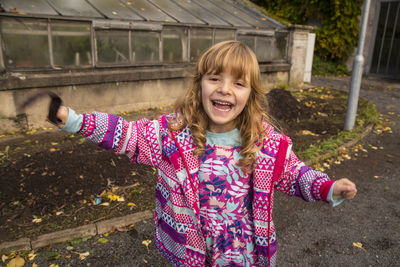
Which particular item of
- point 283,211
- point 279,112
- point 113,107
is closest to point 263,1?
point 279,112

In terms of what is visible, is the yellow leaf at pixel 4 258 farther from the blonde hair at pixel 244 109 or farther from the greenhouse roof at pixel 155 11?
the greenhouse roof at pixel 155 11

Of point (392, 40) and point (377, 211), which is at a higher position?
point (392, 40)

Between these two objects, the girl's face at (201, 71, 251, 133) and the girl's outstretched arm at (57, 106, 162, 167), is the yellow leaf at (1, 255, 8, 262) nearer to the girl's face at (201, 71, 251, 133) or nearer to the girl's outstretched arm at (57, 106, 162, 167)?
the girl's outstretched arm at (57, 106, 162, 167)

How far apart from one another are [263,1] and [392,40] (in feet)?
24.4

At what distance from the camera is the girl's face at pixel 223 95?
173 cm

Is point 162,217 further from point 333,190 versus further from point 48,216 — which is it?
point 48,216

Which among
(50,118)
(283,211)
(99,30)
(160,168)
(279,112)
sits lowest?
(283,211)

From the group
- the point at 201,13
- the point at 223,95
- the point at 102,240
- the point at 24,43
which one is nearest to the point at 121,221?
the point at 102,240

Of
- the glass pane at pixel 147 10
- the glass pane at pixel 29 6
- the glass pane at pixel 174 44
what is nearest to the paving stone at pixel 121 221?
the glass pane at pixel 29 6

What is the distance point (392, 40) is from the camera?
52.1 ft

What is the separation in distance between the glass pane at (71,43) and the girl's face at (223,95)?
6258 mm

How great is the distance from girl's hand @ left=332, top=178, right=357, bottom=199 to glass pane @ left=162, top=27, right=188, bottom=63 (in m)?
7.68

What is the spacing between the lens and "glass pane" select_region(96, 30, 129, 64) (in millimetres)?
7559

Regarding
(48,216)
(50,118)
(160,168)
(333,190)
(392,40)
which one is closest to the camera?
(50,118)
